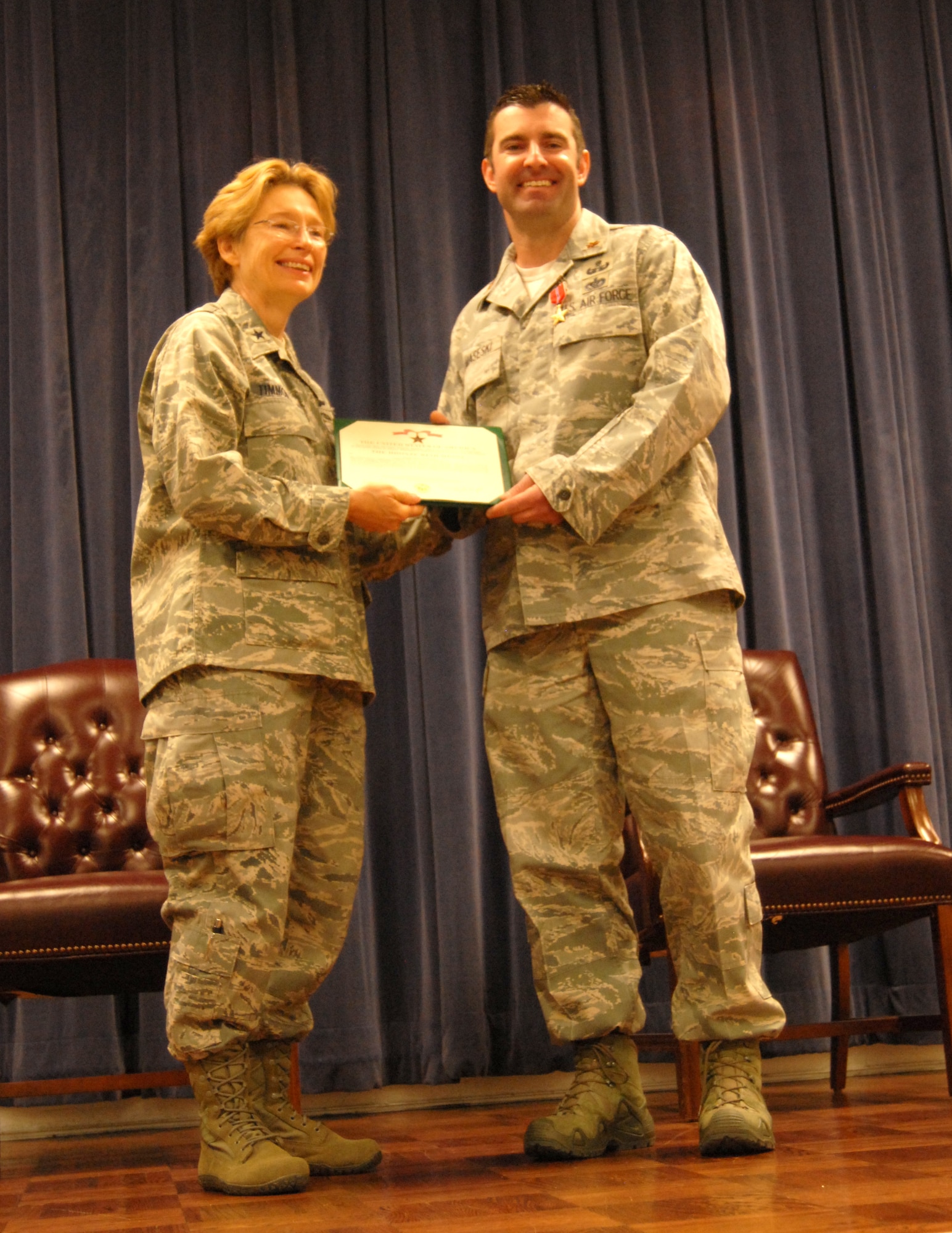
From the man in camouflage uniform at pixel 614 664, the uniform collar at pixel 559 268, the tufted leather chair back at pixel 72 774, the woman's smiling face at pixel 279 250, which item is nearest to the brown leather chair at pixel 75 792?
the tufted leather chair back at pixel 72 774

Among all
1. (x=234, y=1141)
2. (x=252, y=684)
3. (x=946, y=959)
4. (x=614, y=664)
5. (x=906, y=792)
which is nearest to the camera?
(x=234, y=1141)

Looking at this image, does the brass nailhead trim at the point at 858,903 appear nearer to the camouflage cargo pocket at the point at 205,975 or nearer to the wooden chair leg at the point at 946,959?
the wooden chair leg at the point at 946,959

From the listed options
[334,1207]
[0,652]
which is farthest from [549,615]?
[0,652]

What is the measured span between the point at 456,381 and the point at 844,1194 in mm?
1548

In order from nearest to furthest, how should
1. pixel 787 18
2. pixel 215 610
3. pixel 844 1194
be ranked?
pixel 844 1194 → pixel 215 610 → pixel 787 18

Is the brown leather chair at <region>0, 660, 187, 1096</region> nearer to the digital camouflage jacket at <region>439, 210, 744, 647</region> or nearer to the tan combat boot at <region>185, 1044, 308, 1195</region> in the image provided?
the tan combat boot at <region>185, 1044, 308, 1195</region>

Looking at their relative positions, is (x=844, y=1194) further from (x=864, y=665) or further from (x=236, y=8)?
(x=236, y=8)

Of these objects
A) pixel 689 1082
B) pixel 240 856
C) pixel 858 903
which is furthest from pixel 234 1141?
pixel 858 903

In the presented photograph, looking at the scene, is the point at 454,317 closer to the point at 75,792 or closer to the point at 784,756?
the point at 784,756

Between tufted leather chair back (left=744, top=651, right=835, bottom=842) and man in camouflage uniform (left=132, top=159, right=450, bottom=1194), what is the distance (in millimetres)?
1422

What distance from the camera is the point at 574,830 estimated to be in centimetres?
215

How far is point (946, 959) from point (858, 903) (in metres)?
0.31

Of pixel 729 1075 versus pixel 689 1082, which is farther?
pixel 689 1082

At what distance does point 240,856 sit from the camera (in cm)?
199
